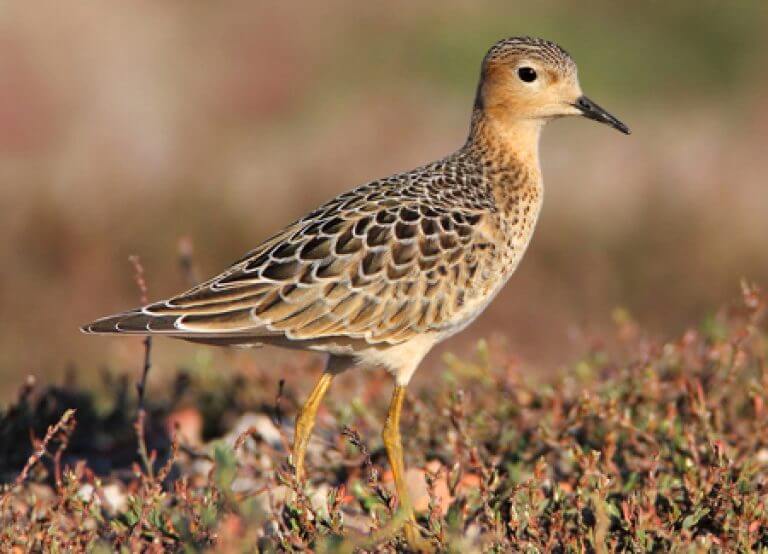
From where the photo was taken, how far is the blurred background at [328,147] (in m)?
11.1

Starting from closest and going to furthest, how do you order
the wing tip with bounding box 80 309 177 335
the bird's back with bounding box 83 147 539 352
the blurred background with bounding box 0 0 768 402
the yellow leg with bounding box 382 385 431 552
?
the wing tip with bounding box 80 309 177 335 → the bird's back with bounding box 83 147 539 352 → the yellow leg with bounding box 382 385 431 552 → the blurred background with bounding box 0 0 768 402

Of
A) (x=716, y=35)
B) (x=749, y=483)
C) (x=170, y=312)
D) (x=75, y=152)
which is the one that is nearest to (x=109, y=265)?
(x=75, y=152)

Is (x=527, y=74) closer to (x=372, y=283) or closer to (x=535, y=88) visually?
(x=535, y=88)

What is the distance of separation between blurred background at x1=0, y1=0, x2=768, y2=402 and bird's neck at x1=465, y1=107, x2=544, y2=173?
1.48 m

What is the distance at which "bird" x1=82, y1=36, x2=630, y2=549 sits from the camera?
5.17 meters

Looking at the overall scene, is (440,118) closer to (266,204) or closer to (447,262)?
(266,204)

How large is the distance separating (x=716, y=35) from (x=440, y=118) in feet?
13.7

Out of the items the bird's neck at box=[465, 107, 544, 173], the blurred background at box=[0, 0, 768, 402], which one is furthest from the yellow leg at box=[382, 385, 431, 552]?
the blurred background at box=[0, 0, 768, 402]

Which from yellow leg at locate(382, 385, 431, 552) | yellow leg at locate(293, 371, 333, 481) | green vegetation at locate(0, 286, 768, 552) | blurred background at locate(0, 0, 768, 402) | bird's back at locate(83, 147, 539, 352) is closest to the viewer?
green vegetation at locate(0, 286, 768, 552)

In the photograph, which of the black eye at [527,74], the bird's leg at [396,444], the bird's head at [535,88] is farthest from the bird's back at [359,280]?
the black eye at [527,74]

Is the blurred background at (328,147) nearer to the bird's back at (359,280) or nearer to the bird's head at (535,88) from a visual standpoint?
the bird's head at (535,88)

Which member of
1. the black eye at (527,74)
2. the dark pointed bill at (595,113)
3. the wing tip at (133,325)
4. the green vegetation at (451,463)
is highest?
the black eye at (527,74)

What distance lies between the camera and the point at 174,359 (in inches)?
393

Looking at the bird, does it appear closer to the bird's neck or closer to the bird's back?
the bird's back
